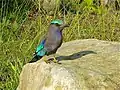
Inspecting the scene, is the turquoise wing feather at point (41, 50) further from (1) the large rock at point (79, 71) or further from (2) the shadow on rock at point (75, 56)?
(2) the shadow on rock at point (75, 56)

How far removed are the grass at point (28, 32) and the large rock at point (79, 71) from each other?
848 mm

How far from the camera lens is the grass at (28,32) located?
5.03 metres

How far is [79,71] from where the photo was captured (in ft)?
11.1

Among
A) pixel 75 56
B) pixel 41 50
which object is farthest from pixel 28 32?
pixel 41 50

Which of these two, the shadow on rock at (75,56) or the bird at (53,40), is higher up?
the bird at (53,40)

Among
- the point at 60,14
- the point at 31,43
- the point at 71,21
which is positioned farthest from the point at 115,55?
the point at 60,14

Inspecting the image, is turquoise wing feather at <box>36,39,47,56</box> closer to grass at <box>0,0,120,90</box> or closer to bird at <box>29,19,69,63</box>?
bird at <box>29,19,69,63</box>

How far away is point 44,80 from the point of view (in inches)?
138

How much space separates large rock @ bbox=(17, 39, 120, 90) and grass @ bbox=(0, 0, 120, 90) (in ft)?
2.78

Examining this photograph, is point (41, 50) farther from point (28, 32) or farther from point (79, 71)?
point (28, 32)

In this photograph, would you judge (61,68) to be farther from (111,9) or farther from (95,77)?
(111,9)

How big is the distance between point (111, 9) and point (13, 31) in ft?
4.63

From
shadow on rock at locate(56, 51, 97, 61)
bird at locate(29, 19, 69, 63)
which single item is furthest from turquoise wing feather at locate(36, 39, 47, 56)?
shadow on rock at locate(56, 51, 97, 61)

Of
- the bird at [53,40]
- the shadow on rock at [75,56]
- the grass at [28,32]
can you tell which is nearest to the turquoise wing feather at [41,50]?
the bird at [53,40]
